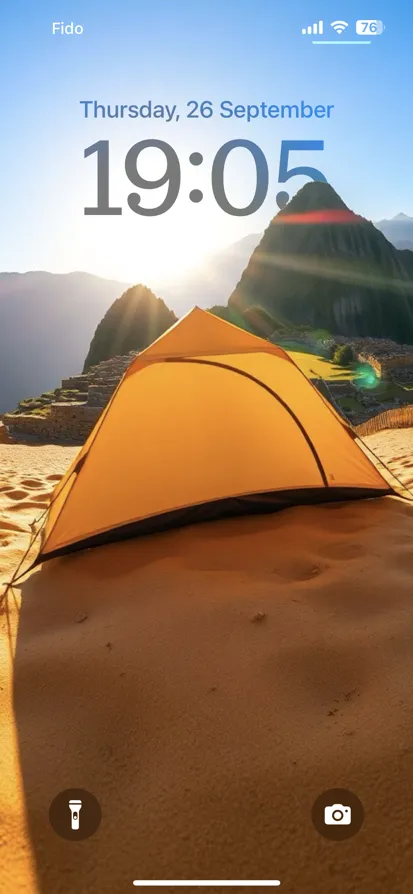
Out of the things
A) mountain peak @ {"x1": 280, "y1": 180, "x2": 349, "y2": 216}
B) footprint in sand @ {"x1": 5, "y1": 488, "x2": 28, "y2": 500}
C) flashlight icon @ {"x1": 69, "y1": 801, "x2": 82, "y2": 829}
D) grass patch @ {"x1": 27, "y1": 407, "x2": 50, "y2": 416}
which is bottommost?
grass patch @ {"x1": 27, "y1": 407, "x2": 50, "y2": 416}

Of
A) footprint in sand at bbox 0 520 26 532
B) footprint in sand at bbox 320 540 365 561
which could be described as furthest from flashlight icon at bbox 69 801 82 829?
footprint in sand at bbox 0 520 26 532

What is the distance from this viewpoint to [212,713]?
199 centimetres

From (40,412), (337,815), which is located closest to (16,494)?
(337,815)

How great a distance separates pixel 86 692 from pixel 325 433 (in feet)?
10.2

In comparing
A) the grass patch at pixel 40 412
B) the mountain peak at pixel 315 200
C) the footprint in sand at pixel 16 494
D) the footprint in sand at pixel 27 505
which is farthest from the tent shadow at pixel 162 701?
the mountain peak at pixel 315 200

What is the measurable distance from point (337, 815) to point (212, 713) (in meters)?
0.63

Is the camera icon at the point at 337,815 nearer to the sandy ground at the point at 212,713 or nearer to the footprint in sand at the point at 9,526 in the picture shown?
the sandy ground at the point at 212,713

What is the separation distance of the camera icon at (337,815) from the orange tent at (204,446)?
266 cm

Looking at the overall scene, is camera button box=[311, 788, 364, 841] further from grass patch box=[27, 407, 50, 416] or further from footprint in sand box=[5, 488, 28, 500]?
grass patch box=[27, 407, 50, 416]

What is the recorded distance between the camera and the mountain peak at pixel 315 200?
259ft

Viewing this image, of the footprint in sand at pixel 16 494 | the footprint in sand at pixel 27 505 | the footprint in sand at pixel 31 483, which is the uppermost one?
the footprint in sand at pixel 27 505

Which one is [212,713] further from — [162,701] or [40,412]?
[40,412]

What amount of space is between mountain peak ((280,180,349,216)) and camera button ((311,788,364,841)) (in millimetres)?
87197

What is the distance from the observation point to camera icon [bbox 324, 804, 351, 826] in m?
1.45
